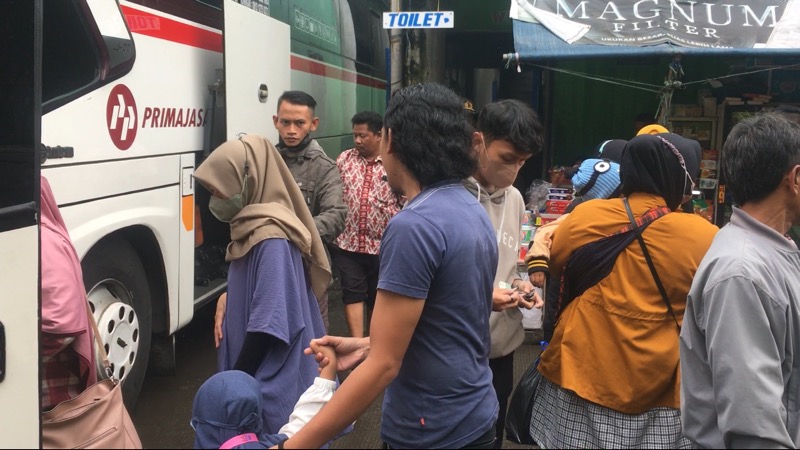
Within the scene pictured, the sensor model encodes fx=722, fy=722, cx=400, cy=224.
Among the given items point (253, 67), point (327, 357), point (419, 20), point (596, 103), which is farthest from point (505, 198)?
point (596, 103)

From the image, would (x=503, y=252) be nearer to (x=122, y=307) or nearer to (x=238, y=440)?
(x=238, y=440)

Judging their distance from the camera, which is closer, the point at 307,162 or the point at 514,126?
the point at 514,126

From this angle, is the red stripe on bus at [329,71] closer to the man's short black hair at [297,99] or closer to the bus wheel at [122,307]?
the man's short black hair at [297,99]

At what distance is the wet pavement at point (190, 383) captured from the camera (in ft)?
11.3

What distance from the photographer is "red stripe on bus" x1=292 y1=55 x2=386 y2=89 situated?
6.37 m

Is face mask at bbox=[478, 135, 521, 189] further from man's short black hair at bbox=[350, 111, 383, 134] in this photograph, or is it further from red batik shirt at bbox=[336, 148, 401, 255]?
man's short black hair at bbox=[350, 111, 383, 134]

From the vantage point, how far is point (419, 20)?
7020mm

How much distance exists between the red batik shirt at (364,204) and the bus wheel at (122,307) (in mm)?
1455

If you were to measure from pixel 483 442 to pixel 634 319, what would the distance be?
27.6 inches

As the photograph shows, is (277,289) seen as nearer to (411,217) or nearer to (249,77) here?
(411,217)

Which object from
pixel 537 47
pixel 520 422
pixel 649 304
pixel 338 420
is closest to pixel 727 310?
pixel 649 304

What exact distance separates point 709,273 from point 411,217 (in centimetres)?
75

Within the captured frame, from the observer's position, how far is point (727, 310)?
66.1 inches

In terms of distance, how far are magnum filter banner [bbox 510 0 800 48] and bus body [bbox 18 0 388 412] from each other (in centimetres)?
268
